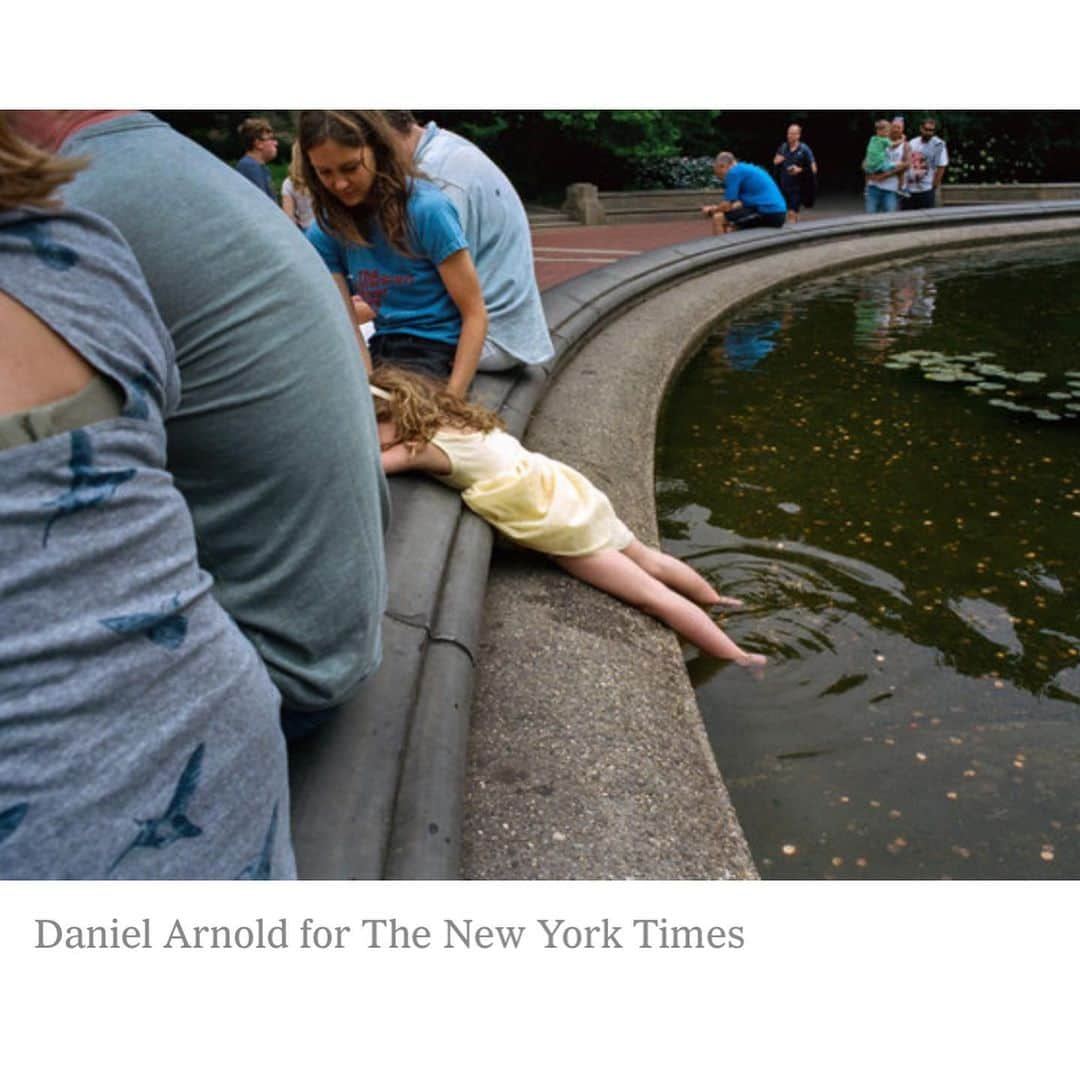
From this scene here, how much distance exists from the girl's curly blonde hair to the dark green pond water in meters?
0.99

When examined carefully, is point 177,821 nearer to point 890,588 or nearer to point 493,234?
point 890,588

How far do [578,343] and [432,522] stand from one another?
355 cm

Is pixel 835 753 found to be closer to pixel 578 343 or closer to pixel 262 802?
→ pixel 262 802

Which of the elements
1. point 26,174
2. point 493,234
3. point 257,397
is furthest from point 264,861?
point 493,234

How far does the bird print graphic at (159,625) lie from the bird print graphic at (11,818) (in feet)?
0.63

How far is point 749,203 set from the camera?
36.8ft

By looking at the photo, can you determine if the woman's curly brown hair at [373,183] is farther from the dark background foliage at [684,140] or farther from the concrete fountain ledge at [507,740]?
the dark background foliage at [684,140]

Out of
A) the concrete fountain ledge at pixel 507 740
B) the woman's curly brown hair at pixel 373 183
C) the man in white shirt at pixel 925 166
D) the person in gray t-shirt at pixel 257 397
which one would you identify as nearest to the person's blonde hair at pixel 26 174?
the person in gray t-shirt at pixel 257 397

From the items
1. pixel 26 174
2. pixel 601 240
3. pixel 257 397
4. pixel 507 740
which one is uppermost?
pixel 26 174

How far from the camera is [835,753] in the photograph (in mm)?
2871

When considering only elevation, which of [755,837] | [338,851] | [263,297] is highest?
[263,297]

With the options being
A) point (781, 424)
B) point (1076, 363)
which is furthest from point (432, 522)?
point (1076, 363)

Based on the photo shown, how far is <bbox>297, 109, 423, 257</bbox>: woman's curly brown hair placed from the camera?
3.12 metres

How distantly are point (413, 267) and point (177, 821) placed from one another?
2836 mm
